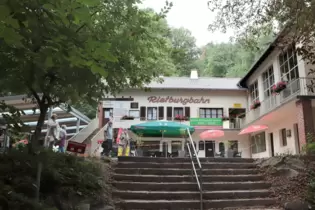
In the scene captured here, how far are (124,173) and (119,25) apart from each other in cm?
449

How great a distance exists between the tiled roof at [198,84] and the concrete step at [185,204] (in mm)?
17837

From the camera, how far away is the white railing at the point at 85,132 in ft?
56.0

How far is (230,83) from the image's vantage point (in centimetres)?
2648

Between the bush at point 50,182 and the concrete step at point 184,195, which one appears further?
the concrete step at point 184,195

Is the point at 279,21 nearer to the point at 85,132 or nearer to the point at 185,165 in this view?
the point at 185,165

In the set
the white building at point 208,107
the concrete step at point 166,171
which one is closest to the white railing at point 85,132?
the white building at point 208,107

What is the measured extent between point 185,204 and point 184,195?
441 millimetres

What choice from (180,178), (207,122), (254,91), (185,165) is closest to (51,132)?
(185,165)

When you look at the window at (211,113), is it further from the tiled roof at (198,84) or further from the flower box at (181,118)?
the tiled roof at (198,84)

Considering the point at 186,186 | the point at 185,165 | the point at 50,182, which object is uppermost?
the point at 185,165

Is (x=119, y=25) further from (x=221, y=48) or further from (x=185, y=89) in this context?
(x=221, y=48)

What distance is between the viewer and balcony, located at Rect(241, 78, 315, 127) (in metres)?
13.7

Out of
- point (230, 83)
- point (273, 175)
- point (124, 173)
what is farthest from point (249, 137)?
point (124, 173)

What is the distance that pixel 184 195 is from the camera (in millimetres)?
7391
